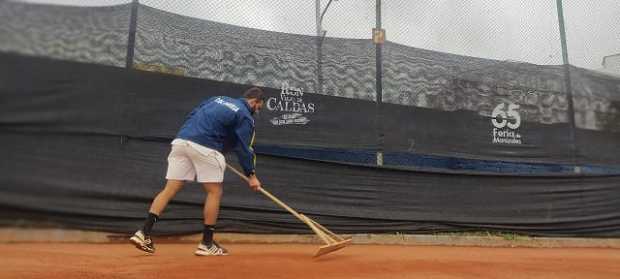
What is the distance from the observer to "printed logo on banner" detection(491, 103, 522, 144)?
6.11 metres

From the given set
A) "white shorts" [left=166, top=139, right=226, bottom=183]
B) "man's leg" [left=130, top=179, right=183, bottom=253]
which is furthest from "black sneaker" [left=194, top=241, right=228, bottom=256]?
"white shorts" [left=166, top=139, right=226, bottom=183]

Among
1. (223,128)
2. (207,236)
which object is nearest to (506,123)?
(223,128)

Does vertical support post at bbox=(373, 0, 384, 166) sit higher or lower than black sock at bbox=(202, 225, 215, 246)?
higher

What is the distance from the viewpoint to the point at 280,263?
349cm

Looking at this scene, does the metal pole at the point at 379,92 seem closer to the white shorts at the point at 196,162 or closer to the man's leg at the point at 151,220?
the white shorts at the point at 196,162

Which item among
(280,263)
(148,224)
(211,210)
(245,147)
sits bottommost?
(280,263)

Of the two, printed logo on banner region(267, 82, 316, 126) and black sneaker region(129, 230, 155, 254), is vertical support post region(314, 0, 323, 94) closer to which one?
printed logo on banner region(267, 82, 316, 126)

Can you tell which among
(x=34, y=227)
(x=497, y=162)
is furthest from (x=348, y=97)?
(x=34, y=227)

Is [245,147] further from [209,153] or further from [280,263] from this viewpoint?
[280,263]

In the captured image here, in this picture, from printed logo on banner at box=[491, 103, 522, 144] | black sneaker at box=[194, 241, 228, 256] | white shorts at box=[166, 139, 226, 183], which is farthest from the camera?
printed logo on banner at box=[491, 103, 522, 144]

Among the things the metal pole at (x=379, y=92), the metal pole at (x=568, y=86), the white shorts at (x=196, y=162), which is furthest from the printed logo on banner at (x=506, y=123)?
the white shorts at (x=196, y=162)

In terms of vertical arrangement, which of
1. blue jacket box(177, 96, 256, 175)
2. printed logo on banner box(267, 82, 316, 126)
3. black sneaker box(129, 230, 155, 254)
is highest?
printed logo on banner box(267, 82, 316, 126)

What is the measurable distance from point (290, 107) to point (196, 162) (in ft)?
5.17

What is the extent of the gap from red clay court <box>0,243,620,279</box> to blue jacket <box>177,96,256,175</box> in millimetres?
864
